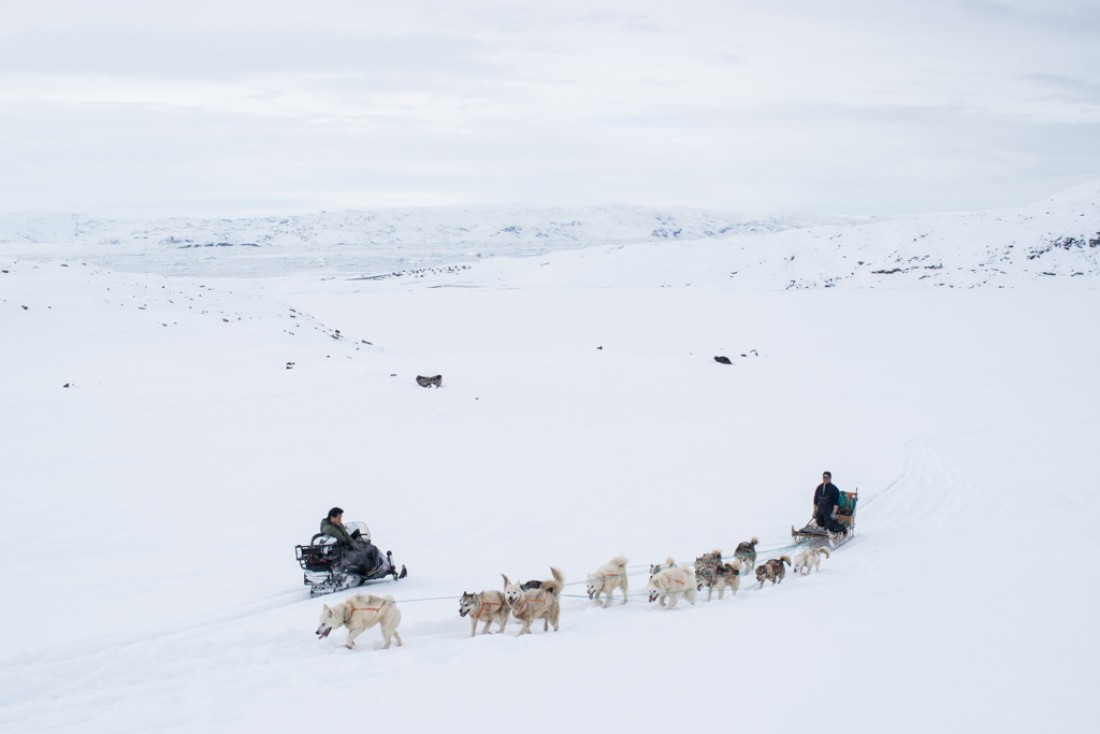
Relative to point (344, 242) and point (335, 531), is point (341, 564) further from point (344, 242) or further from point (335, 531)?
point (344, 242)

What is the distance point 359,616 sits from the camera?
762 cm

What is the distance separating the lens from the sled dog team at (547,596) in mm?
7641

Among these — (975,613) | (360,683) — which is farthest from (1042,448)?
(360,683)

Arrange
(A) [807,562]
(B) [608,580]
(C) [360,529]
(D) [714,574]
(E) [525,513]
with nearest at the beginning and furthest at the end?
(B) [608,580]
(D) [714,574]
(C) [360,529]
(A) [807,562]
(E) [525,513]

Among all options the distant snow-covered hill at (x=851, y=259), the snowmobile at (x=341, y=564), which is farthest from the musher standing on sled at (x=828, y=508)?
the distant snow-covered hill at (x=851, y=259)

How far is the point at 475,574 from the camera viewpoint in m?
10.4

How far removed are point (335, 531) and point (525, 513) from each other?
4.33 metres

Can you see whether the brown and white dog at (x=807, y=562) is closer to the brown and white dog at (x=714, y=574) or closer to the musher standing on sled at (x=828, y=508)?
the musher standing on sled at (x=828, y=508)

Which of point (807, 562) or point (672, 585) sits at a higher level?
point (672, 585)

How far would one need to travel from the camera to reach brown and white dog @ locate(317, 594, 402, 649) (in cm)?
761

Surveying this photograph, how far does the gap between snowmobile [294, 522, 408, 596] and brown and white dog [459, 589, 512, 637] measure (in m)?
2.02

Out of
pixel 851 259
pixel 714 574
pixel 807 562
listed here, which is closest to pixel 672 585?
pixel 714 574

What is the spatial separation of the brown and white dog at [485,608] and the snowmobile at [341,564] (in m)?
2.02

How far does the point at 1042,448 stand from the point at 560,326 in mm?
26014
